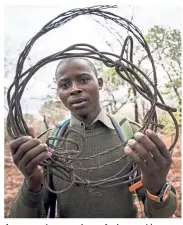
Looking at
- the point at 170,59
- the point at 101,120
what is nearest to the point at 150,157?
the point at 101,120

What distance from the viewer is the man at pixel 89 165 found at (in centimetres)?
41

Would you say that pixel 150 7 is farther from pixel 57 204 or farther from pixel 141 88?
pixel 57 204

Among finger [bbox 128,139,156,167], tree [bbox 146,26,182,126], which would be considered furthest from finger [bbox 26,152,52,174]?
tree [bbox 146,26,182,126]

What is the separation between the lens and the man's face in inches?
18.2

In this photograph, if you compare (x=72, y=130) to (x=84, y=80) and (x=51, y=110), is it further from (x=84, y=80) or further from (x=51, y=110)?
(x=51, y=110)

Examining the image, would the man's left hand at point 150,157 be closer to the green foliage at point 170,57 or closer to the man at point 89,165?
the man at point 89,165

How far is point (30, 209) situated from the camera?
46cm

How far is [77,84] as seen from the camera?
0.47 meters

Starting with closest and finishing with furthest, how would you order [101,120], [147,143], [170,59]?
1. [147,143]
2. [101,120]
3. [170,59]

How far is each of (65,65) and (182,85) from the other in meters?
0.43

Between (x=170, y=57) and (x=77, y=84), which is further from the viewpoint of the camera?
(x=170, y=57)

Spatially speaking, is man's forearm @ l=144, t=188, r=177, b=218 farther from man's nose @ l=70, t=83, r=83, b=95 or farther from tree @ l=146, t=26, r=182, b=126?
tree @ l=146, t=26, r=182, b=126

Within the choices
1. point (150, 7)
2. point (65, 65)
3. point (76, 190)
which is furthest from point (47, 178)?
point (150, 7)

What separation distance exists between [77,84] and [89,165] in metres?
0.12
